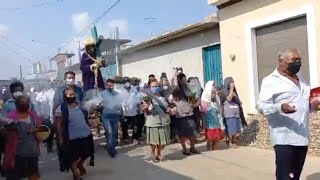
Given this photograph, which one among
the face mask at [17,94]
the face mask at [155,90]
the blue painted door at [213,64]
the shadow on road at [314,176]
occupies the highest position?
the blue painted door at [213,64]

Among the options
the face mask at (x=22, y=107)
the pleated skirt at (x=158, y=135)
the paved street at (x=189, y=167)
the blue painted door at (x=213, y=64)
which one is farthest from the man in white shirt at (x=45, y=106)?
the blue painted door at (x=213, y=64)

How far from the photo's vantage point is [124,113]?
35.6 feet

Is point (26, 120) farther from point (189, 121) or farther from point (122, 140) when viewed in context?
point (122, 140)

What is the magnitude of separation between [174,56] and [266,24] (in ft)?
20.0

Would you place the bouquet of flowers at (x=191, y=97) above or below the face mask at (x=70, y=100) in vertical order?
below

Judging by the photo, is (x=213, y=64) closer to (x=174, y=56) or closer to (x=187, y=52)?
(x=187, y=52)

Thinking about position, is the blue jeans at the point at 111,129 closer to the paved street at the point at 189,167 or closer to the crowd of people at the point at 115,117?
the crowd of people at the point at 115,117

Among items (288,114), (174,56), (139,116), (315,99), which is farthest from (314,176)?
(174,56)

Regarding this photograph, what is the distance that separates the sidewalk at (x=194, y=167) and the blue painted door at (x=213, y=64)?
3.61 metres

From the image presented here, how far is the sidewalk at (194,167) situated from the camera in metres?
6.98

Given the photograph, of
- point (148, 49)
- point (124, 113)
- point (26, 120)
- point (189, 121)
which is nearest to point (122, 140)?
point (124, 113)

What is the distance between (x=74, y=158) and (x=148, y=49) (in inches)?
431

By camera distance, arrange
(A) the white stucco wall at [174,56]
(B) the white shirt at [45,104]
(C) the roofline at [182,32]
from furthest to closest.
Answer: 1. (A) the white stucco wall at [174,56]
2. (C) the roofline at [182,32]
3. (B) the white shirt at [45,104]

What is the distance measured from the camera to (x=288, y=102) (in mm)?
4348
